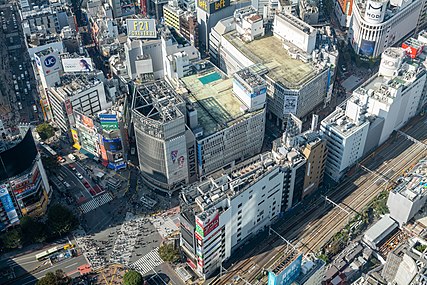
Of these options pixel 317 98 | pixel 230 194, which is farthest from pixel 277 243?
pixel 317 98

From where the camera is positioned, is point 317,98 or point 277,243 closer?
point 277,243

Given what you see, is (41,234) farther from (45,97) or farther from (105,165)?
(45,97)

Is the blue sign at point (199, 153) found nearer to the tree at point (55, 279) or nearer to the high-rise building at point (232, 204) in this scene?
the high-rise building at point (232, 204)

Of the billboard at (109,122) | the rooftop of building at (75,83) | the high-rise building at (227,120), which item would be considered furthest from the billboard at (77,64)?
the high-rise building at (227,120)

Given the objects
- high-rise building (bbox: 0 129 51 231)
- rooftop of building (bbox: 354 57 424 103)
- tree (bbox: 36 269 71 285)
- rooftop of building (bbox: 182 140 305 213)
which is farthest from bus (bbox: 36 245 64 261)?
rooftop of building (bbox: 354 57 424 103)

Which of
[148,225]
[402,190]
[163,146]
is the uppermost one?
[163,146]

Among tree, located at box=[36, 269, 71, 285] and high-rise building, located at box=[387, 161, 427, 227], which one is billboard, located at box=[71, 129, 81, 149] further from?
high-rise building, located at box=[387, 161, 427, 227]

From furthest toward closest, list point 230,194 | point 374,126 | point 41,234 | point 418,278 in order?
point 374,126, point 41,234, point 230,194, point 418,278
